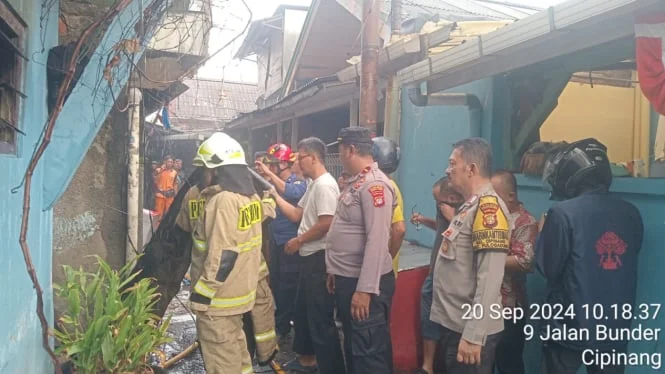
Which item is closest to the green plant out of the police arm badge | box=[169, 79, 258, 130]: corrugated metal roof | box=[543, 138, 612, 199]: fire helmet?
the police arm badge

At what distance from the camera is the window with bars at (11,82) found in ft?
7.88

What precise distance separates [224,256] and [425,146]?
Result: 3.87m

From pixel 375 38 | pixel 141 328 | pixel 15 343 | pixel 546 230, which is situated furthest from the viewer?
pixel 375 38

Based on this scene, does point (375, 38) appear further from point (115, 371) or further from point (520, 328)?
point (115, 371)

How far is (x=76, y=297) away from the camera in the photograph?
10.3 feet

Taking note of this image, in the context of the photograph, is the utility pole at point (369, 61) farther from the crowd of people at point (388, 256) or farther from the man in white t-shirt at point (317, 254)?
the man in white t-shirt at point (317, 254)

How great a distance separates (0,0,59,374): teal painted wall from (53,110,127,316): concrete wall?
1.52 m

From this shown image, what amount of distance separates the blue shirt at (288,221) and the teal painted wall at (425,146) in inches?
71.6

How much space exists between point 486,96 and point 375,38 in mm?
1319

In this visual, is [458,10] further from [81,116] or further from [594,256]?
[81,116]

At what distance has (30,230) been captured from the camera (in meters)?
2.70

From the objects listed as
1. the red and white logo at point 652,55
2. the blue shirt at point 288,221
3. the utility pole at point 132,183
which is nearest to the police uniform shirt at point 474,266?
the red and white logo at point 652,55

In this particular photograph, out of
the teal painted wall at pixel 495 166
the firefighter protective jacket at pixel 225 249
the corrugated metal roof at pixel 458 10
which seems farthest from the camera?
the corrugated metal roof at pixel 458 10

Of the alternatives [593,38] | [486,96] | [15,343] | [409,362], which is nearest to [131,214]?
[15,343]
